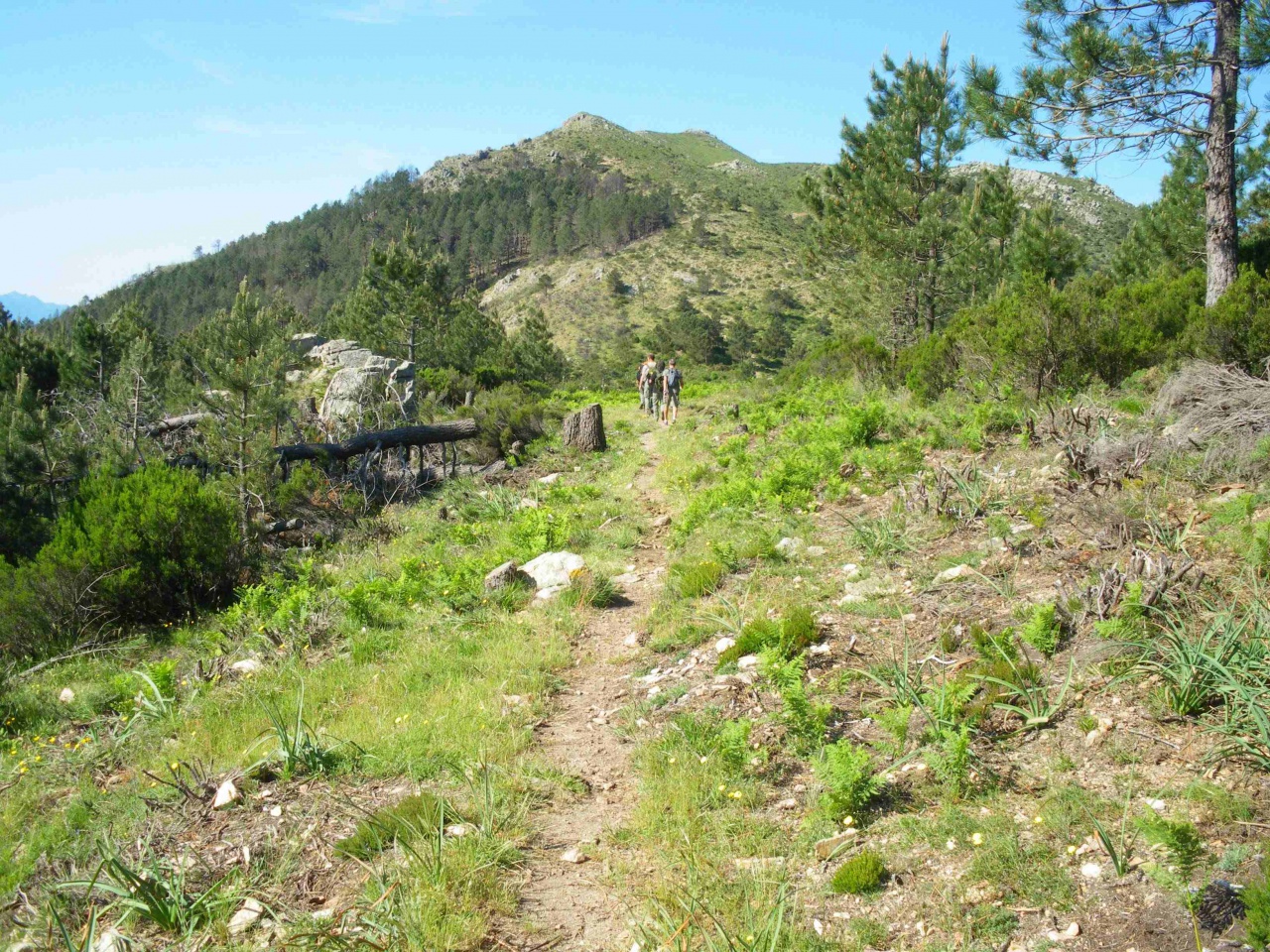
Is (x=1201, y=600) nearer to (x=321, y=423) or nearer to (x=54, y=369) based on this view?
(x=321, y=423)

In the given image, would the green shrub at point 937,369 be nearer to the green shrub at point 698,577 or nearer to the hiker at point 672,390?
the hiker at point 672,390

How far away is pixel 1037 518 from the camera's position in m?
5.81

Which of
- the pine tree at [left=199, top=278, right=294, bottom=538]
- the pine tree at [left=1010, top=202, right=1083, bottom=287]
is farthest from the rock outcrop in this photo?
the pine tree at [left=1010, top=202, right=1083, bottom=287]

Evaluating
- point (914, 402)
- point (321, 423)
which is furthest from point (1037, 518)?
point (321, 423)

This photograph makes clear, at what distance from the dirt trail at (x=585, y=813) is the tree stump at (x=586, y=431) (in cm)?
844

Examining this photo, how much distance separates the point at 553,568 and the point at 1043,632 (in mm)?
4511

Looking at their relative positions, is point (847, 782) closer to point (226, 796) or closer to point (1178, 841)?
point (1178, 841)

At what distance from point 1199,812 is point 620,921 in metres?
2.17

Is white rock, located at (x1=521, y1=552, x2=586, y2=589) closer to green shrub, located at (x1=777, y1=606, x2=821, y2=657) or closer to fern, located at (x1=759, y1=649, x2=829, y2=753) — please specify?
green shrub, located at (x1=777, y1=606, x2=821, y2=657)

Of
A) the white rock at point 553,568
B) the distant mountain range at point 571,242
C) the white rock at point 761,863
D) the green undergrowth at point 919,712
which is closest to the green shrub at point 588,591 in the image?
the white rock at point 553,568

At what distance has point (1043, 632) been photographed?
13.8 ft

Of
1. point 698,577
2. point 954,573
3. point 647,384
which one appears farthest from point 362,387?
point 954,573

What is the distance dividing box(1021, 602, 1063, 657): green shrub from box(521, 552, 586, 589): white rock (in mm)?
4079

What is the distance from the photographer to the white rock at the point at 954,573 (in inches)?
216
